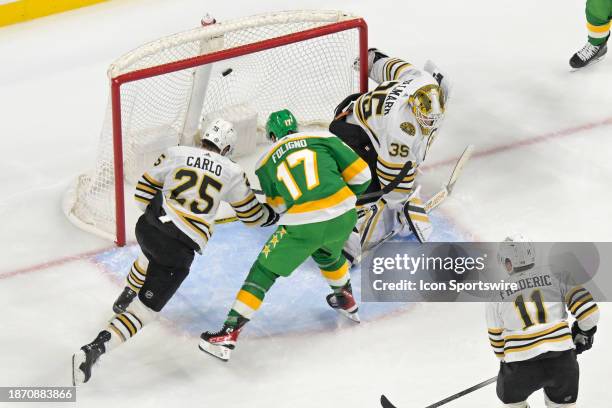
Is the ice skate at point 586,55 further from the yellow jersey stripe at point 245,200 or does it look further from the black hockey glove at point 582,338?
the black hockey glove at point 582,338

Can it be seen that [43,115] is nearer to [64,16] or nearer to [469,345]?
[64,16]

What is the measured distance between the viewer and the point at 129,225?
6.48 meters

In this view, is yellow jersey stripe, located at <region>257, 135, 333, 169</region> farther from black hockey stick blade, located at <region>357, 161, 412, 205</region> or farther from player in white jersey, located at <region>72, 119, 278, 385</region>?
black hockey stick blade, located at <region>357, 161, 412, 205</region>

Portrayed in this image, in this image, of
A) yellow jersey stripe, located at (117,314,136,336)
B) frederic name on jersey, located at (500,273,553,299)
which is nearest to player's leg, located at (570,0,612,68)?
frederic name on jersey, located at (500,273,553,299)

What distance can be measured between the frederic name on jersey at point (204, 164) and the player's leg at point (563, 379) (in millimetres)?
1386

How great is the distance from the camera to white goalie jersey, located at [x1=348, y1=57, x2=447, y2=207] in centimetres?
611

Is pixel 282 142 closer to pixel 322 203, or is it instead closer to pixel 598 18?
pixel 322 203

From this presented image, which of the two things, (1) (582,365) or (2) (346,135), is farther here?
(2) (346,135)

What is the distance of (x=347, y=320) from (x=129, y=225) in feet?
3.68

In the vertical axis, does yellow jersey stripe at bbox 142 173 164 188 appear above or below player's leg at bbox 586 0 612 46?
above

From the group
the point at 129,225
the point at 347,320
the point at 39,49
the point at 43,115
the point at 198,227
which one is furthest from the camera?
the point at 39,49

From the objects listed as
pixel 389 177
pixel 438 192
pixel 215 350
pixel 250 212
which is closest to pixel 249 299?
pixel 215 350

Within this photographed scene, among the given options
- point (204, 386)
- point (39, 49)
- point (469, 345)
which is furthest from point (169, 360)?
point (39, 49)

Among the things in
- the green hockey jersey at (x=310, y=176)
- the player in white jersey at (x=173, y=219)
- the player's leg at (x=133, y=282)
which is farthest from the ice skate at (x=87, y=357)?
the green hockey jersey at (x=310, y=176)
